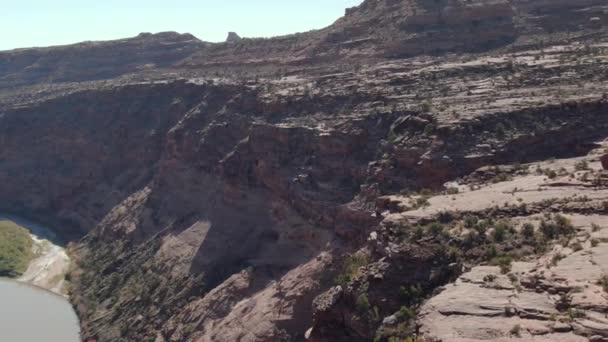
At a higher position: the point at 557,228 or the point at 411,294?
the point at 557,228

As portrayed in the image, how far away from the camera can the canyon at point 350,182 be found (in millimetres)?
19188

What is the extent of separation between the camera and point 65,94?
78125 millimetres

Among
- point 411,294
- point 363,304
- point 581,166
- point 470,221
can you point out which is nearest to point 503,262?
point 411,294

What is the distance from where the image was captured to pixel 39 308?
4728 cm

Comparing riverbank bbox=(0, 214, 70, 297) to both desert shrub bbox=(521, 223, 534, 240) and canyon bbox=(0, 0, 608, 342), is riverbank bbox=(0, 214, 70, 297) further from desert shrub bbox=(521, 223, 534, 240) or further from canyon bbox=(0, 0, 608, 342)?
desert shrub bbox=(521, 223, 534, 240)

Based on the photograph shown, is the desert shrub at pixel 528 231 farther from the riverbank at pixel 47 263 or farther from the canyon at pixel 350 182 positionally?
the riverbank at pixel 47 263

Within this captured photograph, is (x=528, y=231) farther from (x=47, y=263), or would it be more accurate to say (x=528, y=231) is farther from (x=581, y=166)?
(x=47, y=263)

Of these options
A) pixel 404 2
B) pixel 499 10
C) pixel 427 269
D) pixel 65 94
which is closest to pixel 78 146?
pixel 65 94

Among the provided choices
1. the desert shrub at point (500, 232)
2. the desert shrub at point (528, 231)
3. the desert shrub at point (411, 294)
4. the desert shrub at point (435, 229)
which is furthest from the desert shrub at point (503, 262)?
the desert shrub at point (435, 229)

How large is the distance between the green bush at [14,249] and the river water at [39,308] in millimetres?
1011

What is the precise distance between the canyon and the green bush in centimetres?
396

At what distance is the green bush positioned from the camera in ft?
183

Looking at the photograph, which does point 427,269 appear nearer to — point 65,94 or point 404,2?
point 404,2

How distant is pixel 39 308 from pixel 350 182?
1018 inches
